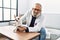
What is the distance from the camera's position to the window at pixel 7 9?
3.48m

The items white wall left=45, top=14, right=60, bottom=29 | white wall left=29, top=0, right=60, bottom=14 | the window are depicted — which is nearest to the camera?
white wall left=45, top=14, right=60, bottom=29

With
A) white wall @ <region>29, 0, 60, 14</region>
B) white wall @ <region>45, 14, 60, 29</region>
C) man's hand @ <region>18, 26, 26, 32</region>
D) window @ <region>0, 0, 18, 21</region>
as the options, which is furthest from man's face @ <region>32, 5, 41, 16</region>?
window @ <region>0, 0, 18, 21</region>

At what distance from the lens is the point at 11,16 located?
385 cm

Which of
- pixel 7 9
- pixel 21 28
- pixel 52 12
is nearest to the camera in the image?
pixel 21 28

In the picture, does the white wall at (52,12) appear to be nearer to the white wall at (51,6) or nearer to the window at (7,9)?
the white wall at (51,6)

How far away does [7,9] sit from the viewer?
3.68 metres

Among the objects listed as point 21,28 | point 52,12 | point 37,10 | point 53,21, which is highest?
point 37,10

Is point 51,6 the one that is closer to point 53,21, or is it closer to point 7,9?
point 53,21

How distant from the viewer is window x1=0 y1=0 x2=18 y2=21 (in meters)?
3.48

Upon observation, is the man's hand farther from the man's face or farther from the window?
the window

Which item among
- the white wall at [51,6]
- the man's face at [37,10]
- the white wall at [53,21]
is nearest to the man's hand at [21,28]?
the man's face at [37,10]

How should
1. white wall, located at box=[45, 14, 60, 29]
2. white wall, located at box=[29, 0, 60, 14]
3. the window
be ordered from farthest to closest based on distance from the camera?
1. the window
2. white wall, located at box=[29, 0, 60, 14]
3. white wall, located at box=[45, 14, 60, 29]

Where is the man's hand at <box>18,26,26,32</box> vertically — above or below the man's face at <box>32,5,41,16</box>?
below

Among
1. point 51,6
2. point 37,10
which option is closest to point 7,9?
point 51,6
